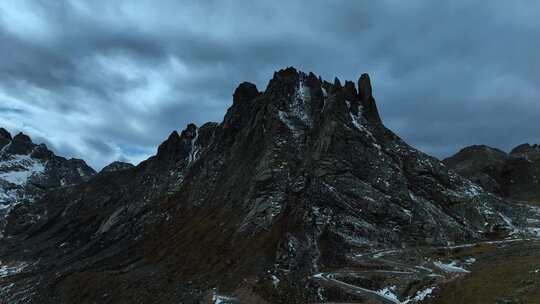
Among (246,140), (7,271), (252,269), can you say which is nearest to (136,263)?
(252,269)

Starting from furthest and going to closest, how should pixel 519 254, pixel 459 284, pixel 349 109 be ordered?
1. pixel 349 109
2. pixel 519 254
3. pixel 459 284

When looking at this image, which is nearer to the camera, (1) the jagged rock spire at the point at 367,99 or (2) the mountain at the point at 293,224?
(2) the mountain at the point at 293,224

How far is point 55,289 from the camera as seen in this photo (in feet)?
428

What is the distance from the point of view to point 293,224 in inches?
4395

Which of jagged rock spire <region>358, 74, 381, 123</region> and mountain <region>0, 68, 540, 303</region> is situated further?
jagged rock spire <region>358, 74, 381, 123</region>

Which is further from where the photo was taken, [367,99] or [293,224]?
[367,99]

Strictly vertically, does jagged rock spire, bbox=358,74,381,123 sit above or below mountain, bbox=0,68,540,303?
above

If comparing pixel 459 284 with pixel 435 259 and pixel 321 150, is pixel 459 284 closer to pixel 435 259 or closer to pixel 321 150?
pixel 435 259

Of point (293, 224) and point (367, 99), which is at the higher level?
point (367, 99)

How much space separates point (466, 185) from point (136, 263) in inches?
3886

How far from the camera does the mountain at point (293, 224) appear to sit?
88.8 metres

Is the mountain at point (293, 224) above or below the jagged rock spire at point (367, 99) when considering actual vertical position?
below

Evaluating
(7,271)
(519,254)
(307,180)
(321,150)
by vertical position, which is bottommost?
(7,271)

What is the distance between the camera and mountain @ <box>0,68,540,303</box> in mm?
88750
